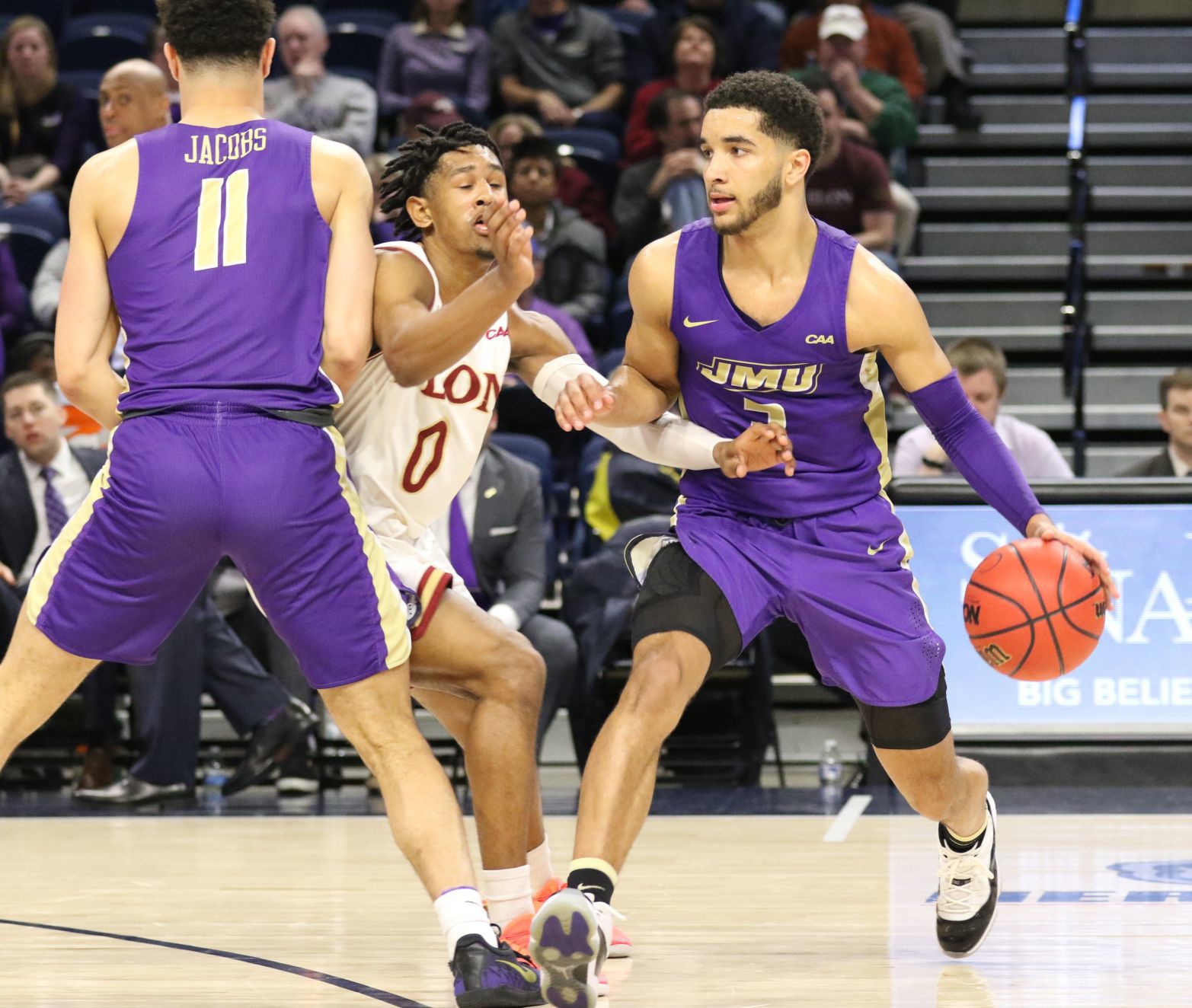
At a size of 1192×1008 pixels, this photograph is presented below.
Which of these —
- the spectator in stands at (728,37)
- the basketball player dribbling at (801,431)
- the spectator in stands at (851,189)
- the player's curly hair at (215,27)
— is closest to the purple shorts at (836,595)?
the basketball player dribbling at (801,431)

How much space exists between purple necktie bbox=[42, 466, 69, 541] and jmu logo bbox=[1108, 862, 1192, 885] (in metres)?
4.34

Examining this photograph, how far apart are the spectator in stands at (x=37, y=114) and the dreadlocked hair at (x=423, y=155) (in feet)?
20.7

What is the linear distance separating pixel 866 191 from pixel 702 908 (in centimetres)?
547

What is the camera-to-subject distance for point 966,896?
417cm

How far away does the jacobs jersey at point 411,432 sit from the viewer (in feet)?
13.6

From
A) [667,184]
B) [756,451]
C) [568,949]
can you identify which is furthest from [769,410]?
[667,184]

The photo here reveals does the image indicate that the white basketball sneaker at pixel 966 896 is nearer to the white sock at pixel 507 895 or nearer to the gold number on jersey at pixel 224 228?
the white sock at pixel 507 895

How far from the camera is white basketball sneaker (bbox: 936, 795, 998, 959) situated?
4.14 meters

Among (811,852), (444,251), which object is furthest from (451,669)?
(811,852)

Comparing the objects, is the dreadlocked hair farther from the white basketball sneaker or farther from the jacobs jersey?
the white basketball sneaker

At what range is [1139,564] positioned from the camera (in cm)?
706

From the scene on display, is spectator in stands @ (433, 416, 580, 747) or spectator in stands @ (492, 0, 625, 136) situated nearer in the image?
spectator in stands @ (433, 416, 580, 747)

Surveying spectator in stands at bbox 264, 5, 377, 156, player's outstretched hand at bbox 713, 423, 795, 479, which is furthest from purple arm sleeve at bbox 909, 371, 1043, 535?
spectator in stands at bbox 264, 5, 377, 156

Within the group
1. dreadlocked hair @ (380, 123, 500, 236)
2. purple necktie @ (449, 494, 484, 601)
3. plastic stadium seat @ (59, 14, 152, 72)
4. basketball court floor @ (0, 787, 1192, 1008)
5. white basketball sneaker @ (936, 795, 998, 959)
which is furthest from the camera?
plastic stadium seat @ (59, 14, 152, 72)
